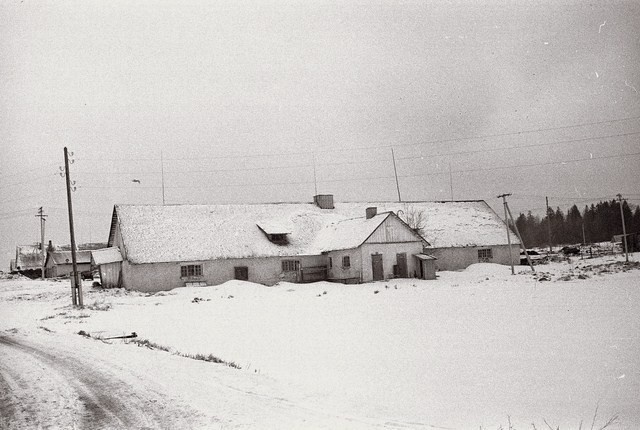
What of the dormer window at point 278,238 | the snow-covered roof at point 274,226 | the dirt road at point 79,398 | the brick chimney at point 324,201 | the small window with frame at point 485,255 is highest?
the brick chimney at point 324,201

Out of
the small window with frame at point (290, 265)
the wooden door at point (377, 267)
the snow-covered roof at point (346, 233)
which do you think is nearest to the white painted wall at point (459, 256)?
the snow-covered roof at point (346, 233)

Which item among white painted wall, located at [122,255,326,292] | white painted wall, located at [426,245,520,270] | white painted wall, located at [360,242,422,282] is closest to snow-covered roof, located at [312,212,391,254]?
white painted wall, located at [360,242,422,282]

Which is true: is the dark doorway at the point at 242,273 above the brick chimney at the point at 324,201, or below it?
below

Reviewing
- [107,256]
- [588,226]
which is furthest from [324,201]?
[588,226]

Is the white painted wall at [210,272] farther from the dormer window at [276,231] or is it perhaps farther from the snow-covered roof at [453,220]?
the snow-covered roof at [453,220]

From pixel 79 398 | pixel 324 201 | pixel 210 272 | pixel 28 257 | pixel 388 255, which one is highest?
pixel 324 201

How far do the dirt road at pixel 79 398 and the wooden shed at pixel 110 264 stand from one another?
79.8 feet

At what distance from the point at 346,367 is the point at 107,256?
28.9m

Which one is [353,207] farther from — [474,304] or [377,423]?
[377,423]

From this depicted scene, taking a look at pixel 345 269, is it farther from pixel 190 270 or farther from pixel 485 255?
pixel 485 255

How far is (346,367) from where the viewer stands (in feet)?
32.5

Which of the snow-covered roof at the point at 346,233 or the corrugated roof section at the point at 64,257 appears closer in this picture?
the snow-covered roof at the point at 346,233

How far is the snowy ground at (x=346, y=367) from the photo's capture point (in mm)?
6793

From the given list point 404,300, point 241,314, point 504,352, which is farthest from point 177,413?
point 404,300
